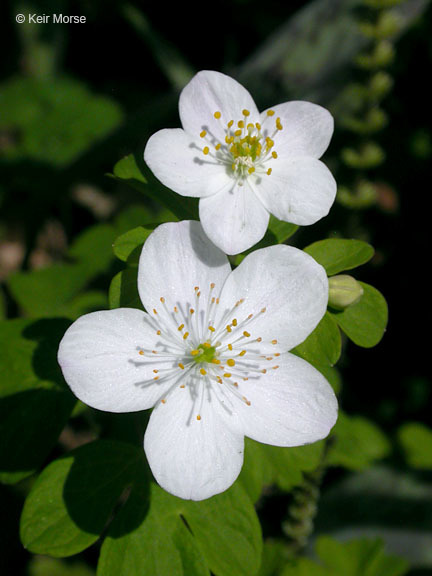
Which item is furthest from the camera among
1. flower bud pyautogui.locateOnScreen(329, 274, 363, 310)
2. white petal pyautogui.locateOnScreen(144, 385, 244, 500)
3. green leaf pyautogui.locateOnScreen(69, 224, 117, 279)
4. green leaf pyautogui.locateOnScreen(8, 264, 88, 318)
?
green leaf pyautogui.locateOnScreen(69, 224, 117, 279)

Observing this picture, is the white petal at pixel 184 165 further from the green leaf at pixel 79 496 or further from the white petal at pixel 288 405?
the green leaf at pixel 79 496

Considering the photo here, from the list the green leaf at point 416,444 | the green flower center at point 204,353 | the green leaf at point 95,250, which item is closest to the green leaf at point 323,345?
the green flower center at point 204,353

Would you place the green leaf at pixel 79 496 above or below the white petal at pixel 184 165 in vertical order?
below

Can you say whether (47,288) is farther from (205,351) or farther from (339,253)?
(339,253)

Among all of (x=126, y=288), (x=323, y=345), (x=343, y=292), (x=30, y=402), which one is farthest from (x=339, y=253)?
(x=30, y=402)

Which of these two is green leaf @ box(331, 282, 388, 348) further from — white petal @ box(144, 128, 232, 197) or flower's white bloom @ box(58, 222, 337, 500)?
white petal @ box(144, 128, 232, 197)

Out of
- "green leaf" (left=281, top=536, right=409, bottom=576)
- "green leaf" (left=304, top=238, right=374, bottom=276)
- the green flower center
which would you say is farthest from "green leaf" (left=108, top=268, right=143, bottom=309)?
"green leaf" (left=281, top=536, right=409, bottom=576)
